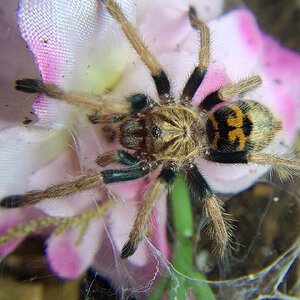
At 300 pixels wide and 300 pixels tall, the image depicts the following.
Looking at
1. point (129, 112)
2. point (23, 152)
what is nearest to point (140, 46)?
point (129, 112)

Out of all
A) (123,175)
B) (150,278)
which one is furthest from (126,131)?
(150,278)

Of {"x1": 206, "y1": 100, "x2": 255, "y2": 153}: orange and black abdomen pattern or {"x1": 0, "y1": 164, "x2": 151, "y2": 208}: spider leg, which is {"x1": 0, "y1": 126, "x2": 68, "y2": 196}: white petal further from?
{"x1": 206, "y1": 100, "x2": 255, "y2": 153}: orange and black abdomen pattern

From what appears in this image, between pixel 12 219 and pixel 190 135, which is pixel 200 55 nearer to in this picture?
pixel 190 135

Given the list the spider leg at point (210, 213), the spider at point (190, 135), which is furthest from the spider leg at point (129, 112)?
the spider leg at point (210, 213)

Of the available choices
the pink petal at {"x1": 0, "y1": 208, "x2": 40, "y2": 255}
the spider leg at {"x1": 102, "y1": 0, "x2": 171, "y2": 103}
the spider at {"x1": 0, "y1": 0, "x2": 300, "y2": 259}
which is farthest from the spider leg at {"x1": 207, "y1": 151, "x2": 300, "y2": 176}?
the pink petal at {"x1": 0, "y1": 208, "x2": 40, "y2": 255}

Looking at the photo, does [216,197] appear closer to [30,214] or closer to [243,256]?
[243,256]

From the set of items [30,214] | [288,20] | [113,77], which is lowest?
[30,214]

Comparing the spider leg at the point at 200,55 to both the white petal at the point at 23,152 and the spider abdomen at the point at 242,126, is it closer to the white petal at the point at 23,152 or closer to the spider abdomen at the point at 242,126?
the spider abdomen at the point at 242,126
